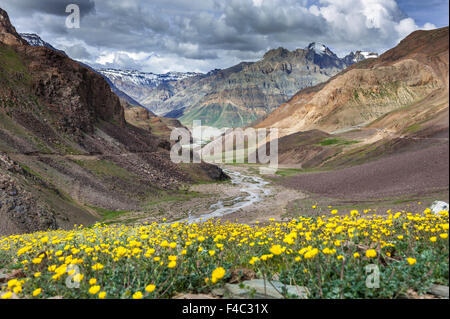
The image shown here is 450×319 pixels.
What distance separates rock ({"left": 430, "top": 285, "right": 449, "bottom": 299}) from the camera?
3.54m

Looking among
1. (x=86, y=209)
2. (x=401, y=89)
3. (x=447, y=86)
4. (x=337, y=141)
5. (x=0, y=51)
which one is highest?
(x=401, y=89)

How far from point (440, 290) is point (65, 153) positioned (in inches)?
2076

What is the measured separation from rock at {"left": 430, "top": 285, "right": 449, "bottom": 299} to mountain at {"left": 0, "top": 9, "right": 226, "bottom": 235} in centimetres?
2767

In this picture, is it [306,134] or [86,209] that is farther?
[306,134]

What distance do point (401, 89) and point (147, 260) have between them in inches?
6077

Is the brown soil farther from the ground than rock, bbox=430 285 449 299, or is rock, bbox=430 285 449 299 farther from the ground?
the brown soil

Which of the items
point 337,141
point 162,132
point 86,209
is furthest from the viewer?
point 162,132

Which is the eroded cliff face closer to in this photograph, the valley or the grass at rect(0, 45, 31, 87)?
the valley

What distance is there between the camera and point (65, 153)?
48.5m

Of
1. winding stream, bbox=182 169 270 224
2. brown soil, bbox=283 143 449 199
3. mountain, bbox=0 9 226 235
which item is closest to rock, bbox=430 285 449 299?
mountain, bbox=0 9 226 235

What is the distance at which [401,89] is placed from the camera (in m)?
134

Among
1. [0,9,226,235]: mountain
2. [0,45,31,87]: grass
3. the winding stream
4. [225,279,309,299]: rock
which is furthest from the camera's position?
[0,45,31,87]: grass
